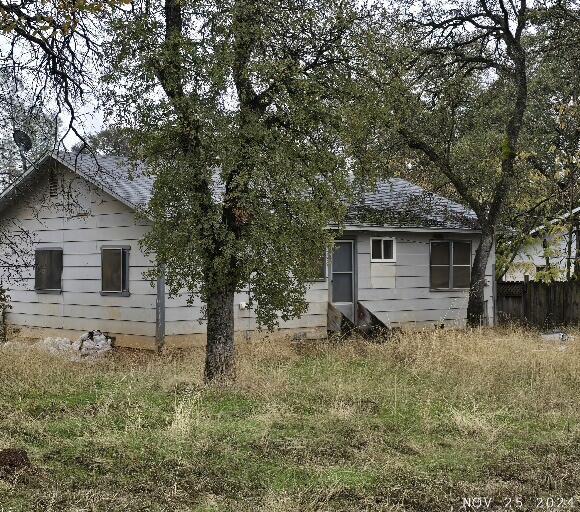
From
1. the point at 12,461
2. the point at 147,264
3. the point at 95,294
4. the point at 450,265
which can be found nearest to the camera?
the point at 12,461

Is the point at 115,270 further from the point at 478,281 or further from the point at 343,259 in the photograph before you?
the point at 478,281

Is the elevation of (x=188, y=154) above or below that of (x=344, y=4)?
below

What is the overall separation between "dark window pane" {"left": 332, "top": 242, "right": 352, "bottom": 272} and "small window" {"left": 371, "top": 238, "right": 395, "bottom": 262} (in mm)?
664

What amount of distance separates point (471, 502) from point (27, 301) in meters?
15.0

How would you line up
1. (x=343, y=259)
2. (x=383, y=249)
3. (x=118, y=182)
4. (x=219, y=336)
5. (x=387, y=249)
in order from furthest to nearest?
(x=387, y=249)
(x=383, y=249)
(x=343, y=259)
(x=118, y=182)
(x=219, y=336)

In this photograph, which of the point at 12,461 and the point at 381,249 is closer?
the point at 12,461

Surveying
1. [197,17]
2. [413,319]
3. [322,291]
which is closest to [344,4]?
[197,17]

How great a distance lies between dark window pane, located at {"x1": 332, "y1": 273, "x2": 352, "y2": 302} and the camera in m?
17.5

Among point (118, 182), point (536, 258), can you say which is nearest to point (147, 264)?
point (118, 182)

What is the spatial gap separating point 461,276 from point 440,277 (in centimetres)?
74

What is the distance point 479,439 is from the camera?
7664 mm

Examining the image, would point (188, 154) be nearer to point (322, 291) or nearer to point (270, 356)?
point (270, 356)

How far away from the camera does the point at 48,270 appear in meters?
17.6

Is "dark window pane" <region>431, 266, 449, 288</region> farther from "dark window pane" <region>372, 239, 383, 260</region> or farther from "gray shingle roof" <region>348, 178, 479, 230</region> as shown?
"dark window pane" <region>372, 239, 383, 260</region>
